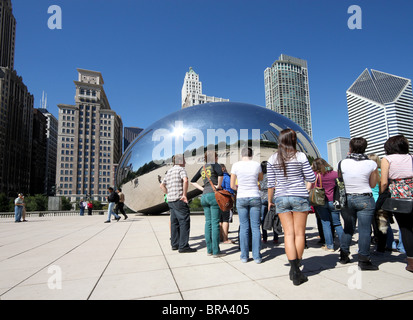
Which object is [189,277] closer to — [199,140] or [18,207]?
[199,140]

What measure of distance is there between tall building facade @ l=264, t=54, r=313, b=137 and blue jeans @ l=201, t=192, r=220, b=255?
6144 inches

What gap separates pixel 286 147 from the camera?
2836 mm

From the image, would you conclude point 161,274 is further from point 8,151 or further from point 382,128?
point 382,128

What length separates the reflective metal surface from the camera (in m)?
9.34

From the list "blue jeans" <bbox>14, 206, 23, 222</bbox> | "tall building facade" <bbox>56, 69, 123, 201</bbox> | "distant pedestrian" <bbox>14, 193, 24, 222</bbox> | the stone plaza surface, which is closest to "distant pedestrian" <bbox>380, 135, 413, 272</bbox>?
the stone plaza surface

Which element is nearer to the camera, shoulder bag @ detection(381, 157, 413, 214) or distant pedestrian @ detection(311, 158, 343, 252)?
shoulder bag @ detection(381, 157, 413, 214)

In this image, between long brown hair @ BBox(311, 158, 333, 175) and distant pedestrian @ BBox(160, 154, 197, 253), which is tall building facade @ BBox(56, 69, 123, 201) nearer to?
distant pedestrian @ BBox(160, 154, 197, 253)

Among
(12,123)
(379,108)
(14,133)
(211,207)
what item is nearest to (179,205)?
(211,207)

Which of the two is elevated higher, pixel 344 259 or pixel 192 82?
pixel 192 82

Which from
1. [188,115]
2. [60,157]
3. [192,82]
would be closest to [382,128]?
[192,82]

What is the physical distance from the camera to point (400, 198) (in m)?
2.91

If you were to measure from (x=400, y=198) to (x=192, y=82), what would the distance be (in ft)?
532

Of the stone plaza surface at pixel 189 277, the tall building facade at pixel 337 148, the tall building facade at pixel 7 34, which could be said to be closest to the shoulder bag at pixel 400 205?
the stone plaza surface at pixel 189 277
